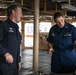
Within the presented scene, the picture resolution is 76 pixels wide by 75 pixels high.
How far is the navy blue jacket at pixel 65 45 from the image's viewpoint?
13.1ft

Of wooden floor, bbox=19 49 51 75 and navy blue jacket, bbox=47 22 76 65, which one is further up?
navy blue jacket, bbox=47 22 76 65

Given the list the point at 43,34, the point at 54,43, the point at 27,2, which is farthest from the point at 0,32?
the point at 43,34

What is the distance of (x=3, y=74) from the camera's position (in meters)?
3.19

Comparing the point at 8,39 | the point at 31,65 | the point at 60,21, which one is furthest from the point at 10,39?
the point at 31,65

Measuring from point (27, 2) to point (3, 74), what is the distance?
20.4 ft

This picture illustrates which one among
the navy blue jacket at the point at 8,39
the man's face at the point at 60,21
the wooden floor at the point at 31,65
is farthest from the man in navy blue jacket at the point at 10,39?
the wooden floor at the point at 31,65

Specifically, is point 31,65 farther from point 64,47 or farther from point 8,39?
point 8,39

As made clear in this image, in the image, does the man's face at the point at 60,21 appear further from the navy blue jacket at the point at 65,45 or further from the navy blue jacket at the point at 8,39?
the navy blue jacket at the point at 8,39

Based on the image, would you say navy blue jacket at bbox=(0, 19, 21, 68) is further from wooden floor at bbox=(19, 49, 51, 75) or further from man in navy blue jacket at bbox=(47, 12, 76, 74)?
wooden floor at bbox=(19, 49, 51, 75)

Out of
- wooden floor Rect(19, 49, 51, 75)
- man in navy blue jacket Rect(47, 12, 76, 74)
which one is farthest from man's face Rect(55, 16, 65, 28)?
wooden floor Rect(19, 49, 51, 75)

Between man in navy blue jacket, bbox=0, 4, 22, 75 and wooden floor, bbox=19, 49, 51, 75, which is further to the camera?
wooden floor, bbox=19, 49, 51, 75

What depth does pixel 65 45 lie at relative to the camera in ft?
13.1

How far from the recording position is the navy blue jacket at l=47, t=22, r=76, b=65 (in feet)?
13.1

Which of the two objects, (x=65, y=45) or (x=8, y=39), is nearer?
(x=8, y=39)
